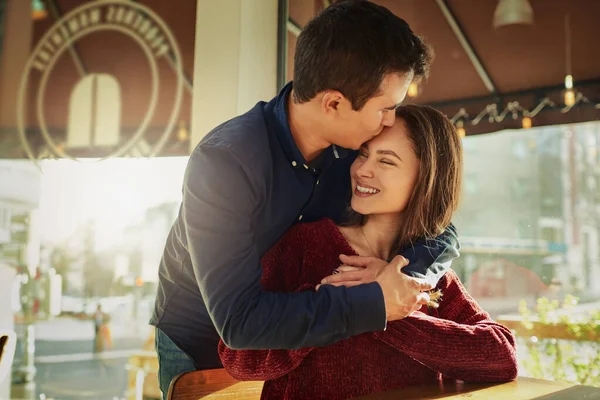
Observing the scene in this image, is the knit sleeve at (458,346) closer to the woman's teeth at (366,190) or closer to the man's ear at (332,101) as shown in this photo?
the woman's teeth at (366,190)

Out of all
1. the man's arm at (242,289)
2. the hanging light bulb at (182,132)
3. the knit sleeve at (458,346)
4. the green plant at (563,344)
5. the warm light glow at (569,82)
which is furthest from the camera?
the warm light glow at (569,82)

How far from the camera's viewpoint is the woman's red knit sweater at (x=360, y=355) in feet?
3.89

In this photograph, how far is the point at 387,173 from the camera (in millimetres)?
1340

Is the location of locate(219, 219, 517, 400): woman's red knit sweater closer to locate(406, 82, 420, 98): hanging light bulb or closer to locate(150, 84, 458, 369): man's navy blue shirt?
locate(150, 84, 458, 369): man's navy blue shirt

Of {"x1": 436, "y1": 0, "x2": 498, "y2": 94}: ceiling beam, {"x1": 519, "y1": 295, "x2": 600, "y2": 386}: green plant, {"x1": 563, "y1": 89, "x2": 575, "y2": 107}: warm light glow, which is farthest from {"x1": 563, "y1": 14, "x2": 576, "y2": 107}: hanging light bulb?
{"x1": 519, "y1": 295, "x2": 600, "y2": 386}: green plant

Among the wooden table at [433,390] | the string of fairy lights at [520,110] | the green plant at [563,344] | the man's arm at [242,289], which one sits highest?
the string of fairy lights at [520,110]

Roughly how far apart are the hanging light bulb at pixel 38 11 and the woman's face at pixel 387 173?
9.86ft

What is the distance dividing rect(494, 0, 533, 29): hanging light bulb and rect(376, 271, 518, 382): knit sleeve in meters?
→ 2.23

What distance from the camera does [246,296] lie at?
110cm

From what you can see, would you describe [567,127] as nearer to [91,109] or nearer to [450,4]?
[450,4]

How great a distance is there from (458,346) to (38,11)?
11.2ft

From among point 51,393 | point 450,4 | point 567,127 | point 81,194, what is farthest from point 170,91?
point 567,127

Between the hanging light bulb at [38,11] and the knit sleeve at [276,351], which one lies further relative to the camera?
the hanging light bulb at [38,11]

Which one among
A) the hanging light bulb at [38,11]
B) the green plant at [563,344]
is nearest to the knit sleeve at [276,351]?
the green plant at [563,344]
